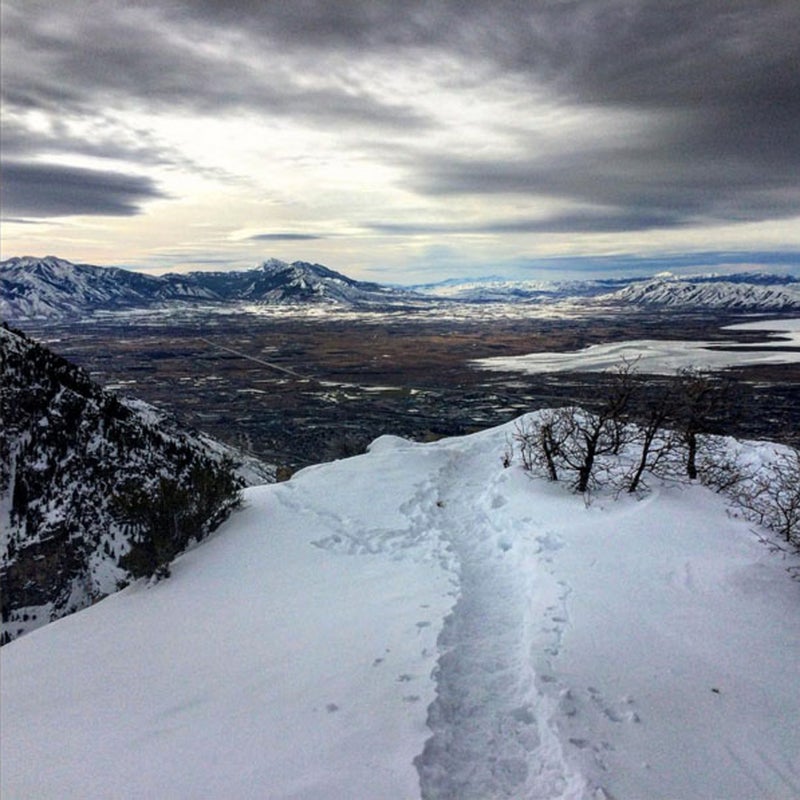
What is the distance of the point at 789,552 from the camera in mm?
11336

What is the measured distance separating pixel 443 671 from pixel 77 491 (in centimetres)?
2503

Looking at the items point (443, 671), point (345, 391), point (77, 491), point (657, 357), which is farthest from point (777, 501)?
point (657, 357)

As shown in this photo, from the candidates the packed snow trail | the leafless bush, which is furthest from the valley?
the packed snow trail

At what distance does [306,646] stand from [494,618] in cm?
380

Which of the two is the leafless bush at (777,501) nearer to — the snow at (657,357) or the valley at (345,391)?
the valley at (345,391)

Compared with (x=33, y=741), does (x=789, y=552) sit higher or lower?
higher

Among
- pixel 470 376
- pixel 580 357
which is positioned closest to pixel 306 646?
pixel 470 376

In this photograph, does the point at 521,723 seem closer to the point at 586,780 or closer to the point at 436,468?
the point at 586,780

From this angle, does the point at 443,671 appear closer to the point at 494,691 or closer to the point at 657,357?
the point at 494,691

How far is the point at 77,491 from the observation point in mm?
26312

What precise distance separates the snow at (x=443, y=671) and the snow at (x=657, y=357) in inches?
4379

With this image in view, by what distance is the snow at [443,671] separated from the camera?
6516mm

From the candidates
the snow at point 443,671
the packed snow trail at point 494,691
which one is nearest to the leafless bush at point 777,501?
the snow at point 443,671

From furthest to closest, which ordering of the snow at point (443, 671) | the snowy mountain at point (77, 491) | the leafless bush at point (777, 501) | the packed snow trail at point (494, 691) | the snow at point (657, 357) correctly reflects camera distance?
the snow at point (657, 357) → the snowy mountain at point (77, 491) → the leafless bush at point (777, 501) → the snow at point (443, 671) → the packed snow trail at point (494, 691)
